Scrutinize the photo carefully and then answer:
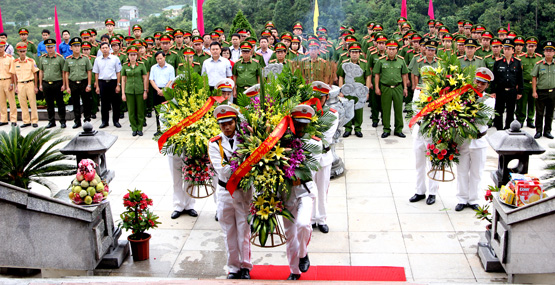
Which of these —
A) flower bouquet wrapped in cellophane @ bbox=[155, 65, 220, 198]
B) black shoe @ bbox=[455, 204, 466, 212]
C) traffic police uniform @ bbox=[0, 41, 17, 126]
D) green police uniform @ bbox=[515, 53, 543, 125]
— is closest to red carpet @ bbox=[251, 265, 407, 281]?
flower bouquet wrapped in cellophane @ bbox=[155, 65, 220, 198]

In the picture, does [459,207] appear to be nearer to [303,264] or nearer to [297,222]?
[303,264]

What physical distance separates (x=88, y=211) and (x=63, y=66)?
24.1ft

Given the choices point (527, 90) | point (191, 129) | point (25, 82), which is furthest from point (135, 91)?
point (527, 90)

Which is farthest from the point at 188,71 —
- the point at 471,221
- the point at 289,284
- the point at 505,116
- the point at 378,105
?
the point at 505,116

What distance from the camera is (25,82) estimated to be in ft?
41.2

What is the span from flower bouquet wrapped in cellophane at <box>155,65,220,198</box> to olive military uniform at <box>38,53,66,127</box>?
6236mm

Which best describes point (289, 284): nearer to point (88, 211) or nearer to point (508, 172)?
point (88, 211)

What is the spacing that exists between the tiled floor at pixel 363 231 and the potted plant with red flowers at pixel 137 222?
Answer: 14 cm

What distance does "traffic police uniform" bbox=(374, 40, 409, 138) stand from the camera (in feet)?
37.2

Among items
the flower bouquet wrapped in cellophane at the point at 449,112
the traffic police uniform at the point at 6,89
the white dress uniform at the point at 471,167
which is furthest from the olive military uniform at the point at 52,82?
the white dress uniform at the point at 471,167

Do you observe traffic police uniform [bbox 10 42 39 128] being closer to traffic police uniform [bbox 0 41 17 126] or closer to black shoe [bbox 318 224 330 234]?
traffic police uniform [bbox 0 41 17 126]

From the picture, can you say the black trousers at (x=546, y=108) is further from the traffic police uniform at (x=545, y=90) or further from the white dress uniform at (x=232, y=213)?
the white dress uniform at (x=232, y=213)

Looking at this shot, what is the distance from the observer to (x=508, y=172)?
6.72 metres

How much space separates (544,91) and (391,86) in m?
2.82
